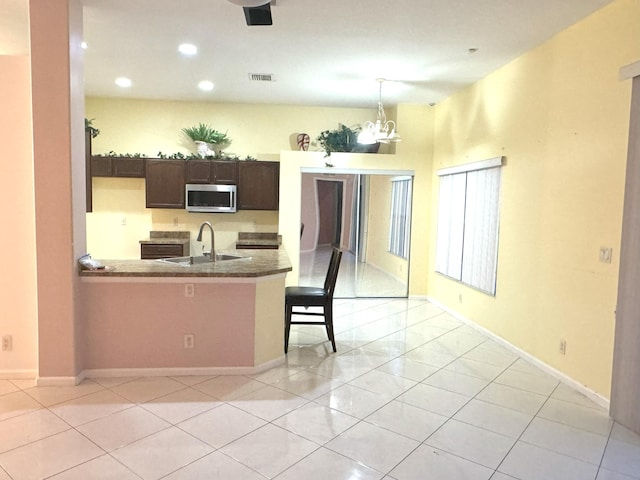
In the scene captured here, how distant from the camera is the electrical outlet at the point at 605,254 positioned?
10.4 ft

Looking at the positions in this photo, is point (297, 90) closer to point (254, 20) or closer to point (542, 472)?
point (254, 20)

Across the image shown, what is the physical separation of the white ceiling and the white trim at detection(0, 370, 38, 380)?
2886mm

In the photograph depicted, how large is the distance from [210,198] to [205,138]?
3.00ft

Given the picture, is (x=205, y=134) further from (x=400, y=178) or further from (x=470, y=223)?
(x=470, y=223)

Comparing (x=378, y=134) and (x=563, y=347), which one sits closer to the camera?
(x=563, y=347)

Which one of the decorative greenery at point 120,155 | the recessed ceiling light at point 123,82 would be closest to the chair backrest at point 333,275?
the recessed ceiling light at point 123,82

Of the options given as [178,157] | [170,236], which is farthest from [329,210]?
[170,236]

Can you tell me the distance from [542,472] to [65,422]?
9.36 feet

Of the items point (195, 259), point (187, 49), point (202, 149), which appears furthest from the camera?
point (202, 149)

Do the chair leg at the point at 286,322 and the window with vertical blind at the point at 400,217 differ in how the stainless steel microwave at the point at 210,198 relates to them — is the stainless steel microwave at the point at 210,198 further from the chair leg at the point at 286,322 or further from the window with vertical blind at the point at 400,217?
the chair leg at the point at 286,322

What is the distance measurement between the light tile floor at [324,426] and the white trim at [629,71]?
234 centimetres

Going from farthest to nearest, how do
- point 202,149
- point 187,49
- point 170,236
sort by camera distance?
point 170,236 → point 202,149 → point 187,49

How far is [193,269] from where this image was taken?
3.52 metres

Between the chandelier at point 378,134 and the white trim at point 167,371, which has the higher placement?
the chandelier at point 378,134
